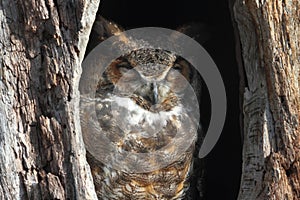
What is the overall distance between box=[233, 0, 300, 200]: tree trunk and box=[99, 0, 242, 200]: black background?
67 centimetres

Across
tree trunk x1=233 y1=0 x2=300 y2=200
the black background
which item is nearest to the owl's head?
the black background

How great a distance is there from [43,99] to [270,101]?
0.83 metres

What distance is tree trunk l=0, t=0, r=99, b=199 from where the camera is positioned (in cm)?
223

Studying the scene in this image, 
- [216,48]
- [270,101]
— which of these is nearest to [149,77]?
[216,48]

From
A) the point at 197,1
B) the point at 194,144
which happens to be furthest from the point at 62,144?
the point at 197,1

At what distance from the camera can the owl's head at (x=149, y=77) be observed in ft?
9.21

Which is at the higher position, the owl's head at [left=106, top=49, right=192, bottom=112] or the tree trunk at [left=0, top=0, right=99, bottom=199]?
the owl's head at [left=106, top=49, right=192, bottom=112]

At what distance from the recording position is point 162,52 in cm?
283

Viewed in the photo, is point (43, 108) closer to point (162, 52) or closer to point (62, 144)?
point (62, 144)

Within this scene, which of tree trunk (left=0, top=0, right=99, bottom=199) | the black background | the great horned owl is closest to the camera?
tree trunk (left=0, top=0, right=99, bottom=199)

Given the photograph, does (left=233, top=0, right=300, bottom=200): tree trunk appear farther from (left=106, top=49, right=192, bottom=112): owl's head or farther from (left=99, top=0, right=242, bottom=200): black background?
(left=99, top=0, right=242, bottom=200): black background

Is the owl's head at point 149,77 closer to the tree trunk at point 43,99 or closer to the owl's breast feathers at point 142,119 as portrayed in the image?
the owl's breast feathers at point 142,119

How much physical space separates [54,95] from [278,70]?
0.82m

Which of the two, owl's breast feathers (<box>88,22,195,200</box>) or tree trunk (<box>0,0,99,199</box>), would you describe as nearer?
tree trunk (<box>0,0,99,199</box>)
